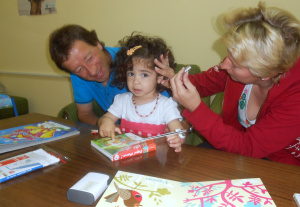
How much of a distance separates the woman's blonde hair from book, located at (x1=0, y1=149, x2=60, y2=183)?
2.49ft

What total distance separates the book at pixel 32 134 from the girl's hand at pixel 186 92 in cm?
49

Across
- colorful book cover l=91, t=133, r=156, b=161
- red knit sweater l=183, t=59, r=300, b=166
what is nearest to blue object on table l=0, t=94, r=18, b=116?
colorful book cover l=91, t=133, r=156, b=161

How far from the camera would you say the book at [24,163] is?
716mm

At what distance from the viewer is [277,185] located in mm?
640

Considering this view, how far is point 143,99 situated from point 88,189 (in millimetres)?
714

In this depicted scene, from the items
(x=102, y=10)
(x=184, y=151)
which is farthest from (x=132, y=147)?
(x=102, y=10)

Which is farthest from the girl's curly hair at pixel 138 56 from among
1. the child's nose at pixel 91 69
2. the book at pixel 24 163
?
the book at pixel 24 163

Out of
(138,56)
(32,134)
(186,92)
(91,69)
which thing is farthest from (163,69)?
(32,134)

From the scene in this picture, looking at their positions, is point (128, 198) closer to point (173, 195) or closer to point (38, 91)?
point (173, 195)

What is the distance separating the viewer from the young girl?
116cm

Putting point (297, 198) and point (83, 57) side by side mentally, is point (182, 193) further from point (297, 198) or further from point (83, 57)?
point (83, 57)

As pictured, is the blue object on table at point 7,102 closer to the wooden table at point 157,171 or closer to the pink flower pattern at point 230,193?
the wooden table at point 157,171

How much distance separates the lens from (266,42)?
814 millimetres

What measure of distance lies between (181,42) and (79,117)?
100 centimetres
